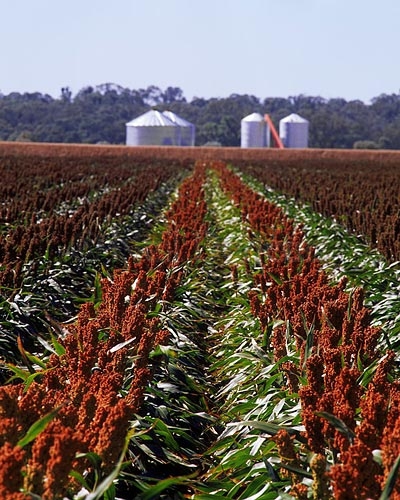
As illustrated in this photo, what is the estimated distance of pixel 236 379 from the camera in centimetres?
570

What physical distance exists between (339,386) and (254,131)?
239 ft

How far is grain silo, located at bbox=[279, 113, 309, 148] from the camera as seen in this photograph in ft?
255

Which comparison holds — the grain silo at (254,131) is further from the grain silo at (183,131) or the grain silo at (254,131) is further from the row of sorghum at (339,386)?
the row of sorghum at (339,386)

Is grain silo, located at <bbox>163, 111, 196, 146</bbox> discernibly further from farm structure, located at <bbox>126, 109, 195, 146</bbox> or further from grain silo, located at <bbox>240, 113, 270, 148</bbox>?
grain silo, located at <bbox>240, 113, 270, 148</bbox>

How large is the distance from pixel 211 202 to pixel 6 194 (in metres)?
5.04

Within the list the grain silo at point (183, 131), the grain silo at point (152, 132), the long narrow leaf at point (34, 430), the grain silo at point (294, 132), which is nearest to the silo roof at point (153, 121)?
the grain silo at point (152, 132)

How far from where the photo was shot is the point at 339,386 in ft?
10.5

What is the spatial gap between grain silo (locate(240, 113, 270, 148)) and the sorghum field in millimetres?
63215

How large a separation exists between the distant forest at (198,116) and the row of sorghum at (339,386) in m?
78.0

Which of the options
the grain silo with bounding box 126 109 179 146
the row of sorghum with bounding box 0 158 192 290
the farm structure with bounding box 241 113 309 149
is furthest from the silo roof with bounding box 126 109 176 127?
the row of sorghum with bounding box 0 158 192 290

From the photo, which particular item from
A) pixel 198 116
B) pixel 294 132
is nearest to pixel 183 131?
pixel 294 132

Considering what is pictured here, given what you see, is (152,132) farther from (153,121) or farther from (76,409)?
(76,409)

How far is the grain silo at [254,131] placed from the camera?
7494cm

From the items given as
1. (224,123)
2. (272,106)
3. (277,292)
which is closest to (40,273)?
(277,292)
